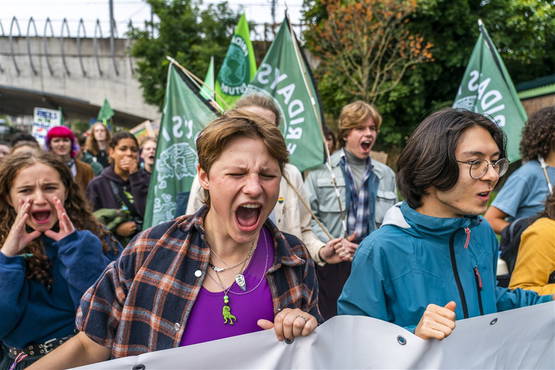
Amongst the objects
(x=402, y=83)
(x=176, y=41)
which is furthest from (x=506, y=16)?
(x=176, y=41)

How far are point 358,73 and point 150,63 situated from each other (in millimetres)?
9608

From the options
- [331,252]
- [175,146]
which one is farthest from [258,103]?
[175,146]

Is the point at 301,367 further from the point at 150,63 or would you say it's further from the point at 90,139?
the point at 150,63

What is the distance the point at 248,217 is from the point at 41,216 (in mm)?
1193

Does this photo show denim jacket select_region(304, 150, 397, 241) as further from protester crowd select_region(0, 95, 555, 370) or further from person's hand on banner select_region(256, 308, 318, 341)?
person's hand on banner select_region(256, 308, 318, 341)

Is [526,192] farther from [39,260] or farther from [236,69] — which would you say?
[236,69]

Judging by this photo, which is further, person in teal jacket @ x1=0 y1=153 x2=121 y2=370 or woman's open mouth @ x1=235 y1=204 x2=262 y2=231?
person in teal jacket @ x1=0 y1=153 x2=121 y2=370

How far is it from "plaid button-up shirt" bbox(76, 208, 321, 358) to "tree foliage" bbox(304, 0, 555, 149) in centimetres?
1389

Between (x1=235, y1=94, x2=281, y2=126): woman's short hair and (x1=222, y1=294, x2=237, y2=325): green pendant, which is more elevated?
(x1=235, y1=94, x2=281, y2=126): woman's short hair

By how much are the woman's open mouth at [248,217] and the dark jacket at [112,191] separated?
3149 millimetres

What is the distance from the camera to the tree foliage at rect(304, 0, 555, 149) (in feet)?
48.8

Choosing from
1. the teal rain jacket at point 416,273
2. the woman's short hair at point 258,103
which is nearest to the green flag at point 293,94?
the woman's short hair at point 258,103

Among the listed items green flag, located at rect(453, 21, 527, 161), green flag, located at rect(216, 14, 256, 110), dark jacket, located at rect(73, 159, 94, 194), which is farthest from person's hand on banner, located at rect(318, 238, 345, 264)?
green flag, located at rect(216, 14, 256, 110)

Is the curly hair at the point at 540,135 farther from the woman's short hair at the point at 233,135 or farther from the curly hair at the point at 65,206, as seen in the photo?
the curly hair at the point at 65,206
